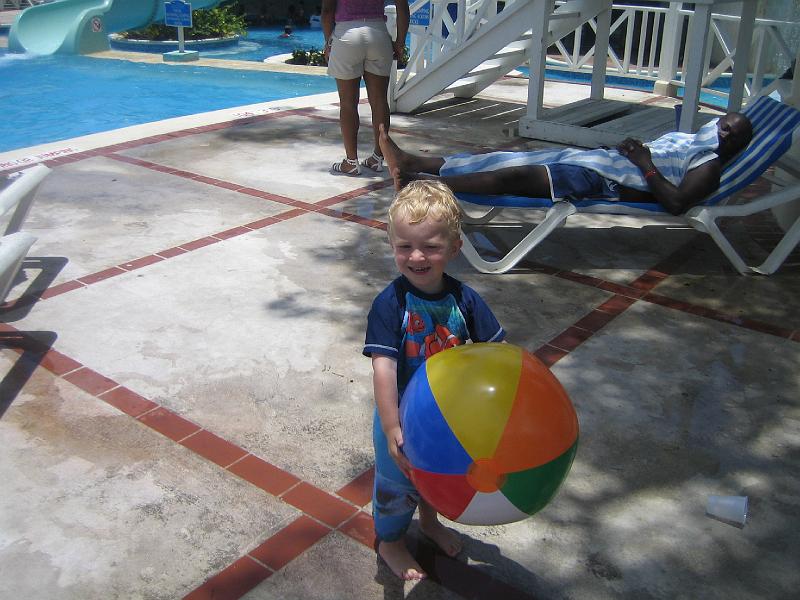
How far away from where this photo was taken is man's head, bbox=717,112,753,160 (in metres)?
4.98

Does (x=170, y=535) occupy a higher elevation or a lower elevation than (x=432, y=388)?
lower

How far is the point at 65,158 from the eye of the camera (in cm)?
711

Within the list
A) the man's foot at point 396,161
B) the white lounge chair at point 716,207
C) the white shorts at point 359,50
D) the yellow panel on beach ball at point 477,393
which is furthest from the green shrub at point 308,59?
the yellow panel on beach ball at point 477,393

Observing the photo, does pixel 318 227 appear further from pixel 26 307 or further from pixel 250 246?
pixel 26 307

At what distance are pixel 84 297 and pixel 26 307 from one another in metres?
0.29

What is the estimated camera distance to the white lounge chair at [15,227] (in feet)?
11.9

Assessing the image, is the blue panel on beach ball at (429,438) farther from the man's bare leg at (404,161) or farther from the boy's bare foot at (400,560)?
the man's bare leg at (404,161)

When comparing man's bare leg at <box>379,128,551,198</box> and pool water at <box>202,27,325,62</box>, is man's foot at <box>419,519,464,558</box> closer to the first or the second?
man's bare leg at <box>379,128,551,198</box>

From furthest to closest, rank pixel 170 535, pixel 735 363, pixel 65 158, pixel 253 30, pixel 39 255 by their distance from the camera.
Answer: pixel 253 30
pixel 65 158
pixel 39 255
pixel 735 363
pixel 170 535

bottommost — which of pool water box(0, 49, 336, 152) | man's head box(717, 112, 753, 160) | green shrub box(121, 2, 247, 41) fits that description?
pool water box(0, 49, 336, 152)

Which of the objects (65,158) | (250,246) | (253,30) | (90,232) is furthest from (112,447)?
(253,30)

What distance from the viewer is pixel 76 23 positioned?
17.3 meters

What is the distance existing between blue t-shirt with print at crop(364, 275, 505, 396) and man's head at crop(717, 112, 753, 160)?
10.7 feet

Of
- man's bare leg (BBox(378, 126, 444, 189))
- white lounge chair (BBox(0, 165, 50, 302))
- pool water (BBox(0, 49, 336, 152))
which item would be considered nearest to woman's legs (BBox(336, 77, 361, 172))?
man's bare leg (BBox(378, 126, 444, 189))
